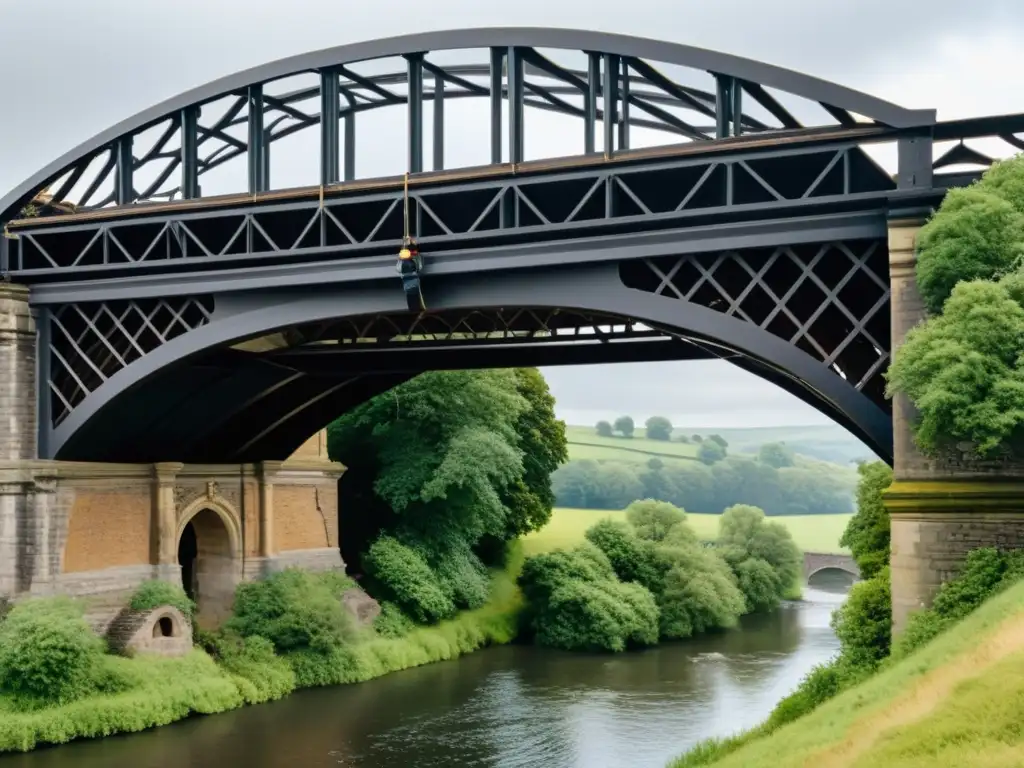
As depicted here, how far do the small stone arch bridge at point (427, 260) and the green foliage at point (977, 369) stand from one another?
129 centimetres

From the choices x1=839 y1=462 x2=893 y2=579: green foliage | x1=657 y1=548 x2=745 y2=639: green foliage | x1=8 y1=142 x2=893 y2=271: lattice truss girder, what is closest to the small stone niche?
x1=8 y1=142 x2=893 y2=271: lattice truss girder

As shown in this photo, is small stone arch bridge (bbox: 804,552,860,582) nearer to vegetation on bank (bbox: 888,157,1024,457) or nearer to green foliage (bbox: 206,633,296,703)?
green foliage (bbox: 206,633,296,703)

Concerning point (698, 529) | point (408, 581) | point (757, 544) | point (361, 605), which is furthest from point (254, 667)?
point (698, 529)

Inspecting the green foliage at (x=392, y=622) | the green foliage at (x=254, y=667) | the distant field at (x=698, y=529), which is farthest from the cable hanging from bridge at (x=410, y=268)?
the distant field at (x=698, y=529)

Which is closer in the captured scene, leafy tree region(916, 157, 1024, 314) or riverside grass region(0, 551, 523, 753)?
leafy tree region(916, 157, 1024, 314)

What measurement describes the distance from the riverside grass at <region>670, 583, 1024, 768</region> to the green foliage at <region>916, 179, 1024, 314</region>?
13.4 feet

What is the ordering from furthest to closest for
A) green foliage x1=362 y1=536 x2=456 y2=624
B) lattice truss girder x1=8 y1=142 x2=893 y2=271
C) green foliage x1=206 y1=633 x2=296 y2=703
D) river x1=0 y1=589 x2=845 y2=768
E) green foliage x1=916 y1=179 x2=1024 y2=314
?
green foliage x1=362 y1=536 x2=456 y2=624
green foliage x1=206 y1=633 x2=296 y2=703
river x1=0 y1=589 x2=845 y2=768
lattice truss girder x1=8 y1=142 x2=893 y2=271
green foliage x1=916 y1=179 x2=1024 y2=314

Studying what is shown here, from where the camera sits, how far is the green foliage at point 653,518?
4519cm

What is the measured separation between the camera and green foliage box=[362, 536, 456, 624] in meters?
36.8

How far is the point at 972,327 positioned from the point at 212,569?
22947 mm

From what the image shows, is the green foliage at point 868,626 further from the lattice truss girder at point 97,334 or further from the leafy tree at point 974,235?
the lattice truss girder at point 97,334

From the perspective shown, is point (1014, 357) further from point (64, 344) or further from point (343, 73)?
point (64, 344)

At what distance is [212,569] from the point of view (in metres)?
33.2

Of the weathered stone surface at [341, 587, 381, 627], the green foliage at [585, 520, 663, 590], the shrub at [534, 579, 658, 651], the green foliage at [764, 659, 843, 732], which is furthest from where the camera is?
the green foliage at [585, 520, 663, 590]
